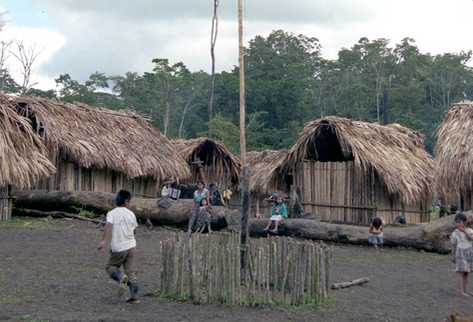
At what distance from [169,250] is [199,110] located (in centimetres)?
3874

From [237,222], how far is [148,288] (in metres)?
7.75

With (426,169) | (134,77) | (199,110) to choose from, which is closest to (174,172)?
(426,169)

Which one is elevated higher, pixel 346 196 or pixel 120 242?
pixel 346 196

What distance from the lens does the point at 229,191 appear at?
24.7 metres

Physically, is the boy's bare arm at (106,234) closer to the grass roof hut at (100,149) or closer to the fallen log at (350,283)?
the fallen log at (350,283)

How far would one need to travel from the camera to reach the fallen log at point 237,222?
1625cm

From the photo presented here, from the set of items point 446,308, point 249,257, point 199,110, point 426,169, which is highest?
point 199,110

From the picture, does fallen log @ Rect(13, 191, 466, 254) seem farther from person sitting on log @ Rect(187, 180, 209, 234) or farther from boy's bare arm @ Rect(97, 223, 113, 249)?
boy's bare arm @ Rect(97, 223, 113, 249)

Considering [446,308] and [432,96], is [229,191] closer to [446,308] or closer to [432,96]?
[446,308]

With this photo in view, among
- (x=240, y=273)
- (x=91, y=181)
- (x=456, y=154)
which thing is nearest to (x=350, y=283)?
(x=240, y=273)

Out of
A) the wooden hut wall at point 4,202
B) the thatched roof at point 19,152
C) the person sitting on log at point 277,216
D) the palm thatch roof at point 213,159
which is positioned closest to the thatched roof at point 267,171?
the palm thatch roof at point 213,159

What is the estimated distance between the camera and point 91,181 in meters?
21.2

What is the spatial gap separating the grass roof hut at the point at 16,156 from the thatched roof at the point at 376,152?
739 centimetres

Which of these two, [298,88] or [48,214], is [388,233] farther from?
[298,88]
